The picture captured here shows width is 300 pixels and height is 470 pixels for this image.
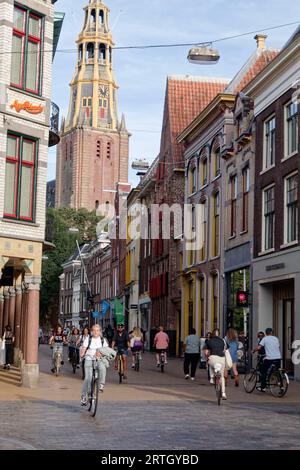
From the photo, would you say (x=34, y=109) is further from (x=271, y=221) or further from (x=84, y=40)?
(x=84, y=40)

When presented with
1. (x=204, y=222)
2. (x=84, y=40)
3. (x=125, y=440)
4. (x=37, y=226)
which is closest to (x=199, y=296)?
(x=204, y=222)

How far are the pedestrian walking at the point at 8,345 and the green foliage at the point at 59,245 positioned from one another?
5987 cm

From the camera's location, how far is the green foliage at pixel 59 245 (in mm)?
94812

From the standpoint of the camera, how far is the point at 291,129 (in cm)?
2872

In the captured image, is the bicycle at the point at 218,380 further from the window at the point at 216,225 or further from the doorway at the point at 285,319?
the window at the point at 216,225

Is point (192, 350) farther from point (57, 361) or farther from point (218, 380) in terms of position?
point (218, 380)

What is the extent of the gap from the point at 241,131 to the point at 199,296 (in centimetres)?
954

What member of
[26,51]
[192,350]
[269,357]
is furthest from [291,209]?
[26,51]

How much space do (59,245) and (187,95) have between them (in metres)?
52.1

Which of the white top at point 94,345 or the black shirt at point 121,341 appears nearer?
the white top at point 94,345

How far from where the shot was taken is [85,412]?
50.9 ft

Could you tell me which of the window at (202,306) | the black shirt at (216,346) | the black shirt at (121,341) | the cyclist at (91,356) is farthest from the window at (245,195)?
the cyclist at (91,356)

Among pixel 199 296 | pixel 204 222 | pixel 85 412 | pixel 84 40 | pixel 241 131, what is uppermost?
pixel 84 40

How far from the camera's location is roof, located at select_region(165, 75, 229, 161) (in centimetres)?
4834
